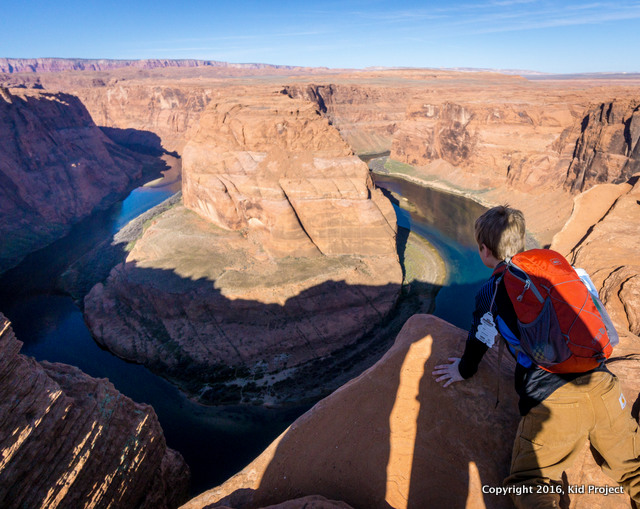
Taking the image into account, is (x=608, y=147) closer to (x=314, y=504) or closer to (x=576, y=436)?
(x=576, y=436)

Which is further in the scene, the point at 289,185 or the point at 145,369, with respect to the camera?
the point at 289,185

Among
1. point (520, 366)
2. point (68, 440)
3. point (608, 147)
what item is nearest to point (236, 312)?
point (68, 440)

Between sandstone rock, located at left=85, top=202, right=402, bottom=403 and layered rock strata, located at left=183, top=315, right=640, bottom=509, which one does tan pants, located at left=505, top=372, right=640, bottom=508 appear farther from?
sandstone rock, located at left=85, top=202, right=402, bottom=403

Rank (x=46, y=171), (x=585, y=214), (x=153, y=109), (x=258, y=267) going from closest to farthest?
(x=585, y=214) → (x=258, y=267) → (x=46, y=171) → (x=153, y=109)

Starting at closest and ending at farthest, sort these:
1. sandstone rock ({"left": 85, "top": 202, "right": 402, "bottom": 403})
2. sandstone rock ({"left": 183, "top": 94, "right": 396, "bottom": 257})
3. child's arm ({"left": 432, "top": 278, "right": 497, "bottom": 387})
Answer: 1. child's arm ({"left": 432, "top": 278, "right": 497, "bottom": 387})
2. sandstone rock ({"left": 85, "top": 202, "right": 402, "bottom": 403})
3. sandstone rock ({"left": 183, "top": 94, "right": 396, "bottom": 257})

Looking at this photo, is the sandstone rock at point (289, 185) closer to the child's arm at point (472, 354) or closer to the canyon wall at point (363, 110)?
the child's arm at point (472, 354)

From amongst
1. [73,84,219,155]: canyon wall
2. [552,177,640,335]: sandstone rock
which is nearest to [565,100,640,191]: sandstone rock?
[552,177,640,335]: sandstone rock
